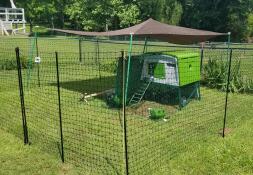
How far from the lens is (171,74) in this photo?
8.78m

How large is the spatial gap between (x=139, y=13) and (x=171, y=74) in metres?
37.4

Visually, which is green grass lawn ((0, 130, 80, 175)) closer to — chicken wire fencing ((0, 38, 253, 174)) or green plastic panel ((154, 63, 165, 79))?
chicken wire fencing ((0, 38, 253, 174))

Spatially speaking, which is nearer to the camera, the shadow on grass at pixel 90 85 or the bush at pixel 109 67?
the shadow on grass at pixel 90 85

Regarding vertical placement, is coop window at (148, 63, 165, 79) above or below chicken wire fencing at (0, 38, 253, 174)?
above

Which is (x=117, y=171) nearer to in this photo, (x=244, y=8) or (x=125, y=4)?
(x=125, y=4)

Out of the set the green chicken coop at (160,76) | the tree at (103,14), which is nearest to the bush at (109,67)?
the green chicken coop at (160,76)

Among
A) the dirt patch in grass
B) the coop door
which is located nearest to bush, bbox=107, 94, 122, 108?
the dirt patch in grass

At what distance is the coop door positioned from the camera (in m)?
8.69

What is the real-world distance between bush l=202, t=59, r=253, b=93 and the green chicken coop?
1932 mm

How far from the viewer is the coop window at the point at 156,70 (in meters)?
8.88

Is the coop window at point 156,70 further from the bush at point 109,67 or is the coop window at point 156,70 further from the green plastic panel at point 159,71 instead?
the bush at point 109,67

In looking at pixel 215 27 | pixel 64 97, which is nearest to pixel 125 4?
pixel 215 27

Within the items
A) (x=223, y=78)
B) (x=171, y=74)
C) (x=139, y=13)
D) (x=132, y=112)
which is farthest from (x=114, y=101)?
(x=139, y=13)

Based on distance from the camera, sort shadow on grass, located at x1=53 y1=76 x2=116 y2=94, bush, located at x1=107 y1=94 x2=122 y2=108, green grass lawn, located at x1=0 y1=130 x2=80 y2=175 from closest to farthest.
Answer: green grass lawn, located at x1=0 y1=130 x2=80 y2=175, bush, located at x1=107 y1=94 x2=122 y2=108, shadow on grass, located at x1=53 y1=76 x2=116 y2=94
